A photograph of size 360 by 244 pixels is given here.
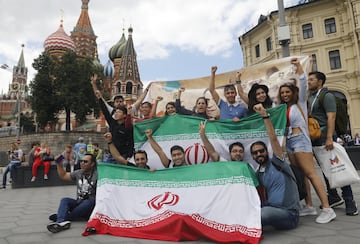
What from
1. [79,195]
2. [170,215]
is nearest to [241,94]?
[170,215]

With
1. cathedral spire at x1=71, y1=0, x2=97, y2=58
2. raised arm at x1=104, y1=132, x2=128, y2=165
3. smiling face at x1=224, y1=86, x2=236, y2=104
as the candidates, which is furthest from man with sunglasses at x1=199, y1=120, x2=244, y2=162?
cathedral spire at x1=71, y1=0, x2=97, y2=58

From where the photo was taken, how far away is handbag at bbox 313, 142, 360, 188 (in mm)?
3820

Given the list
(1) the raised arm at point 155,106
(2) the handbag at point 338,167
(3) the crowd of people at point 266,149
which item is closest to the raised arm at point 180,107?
(3) the crowd of people at point 266,149

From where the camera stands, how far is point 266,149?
3.61 metres

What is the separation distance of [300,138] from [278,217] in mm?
1238

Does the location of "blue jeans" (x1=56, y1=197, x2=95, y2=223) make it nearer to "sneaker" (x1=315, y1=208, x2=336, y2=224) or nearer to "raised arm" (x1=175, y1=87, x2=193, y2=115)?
"raised arm" (x1=175, y1=87, x2=193, y2=115)

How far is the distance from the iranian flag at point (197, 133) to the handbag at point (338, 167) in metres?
0.81

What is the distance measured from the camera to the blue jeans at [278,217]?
3.14 meters

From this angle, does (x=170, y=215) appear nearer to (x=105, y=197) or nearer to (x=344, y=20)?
(x=105, y=197)

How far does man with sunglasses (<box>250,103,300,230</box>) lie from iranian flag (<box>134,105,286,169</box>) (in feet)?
1.33

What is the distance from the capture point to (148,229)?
10.9 feet

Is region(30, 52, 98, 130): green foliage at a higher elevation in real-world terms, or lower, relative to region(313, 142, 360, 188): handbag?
higher

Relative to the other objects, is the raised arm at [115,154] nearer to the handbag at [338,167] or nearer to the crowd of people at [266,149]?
the crowd of people at [266,149]

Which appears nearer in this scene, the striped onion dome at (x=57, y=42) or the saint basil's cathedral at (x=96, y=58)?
the striped onion dome at (x=57, y=42)
